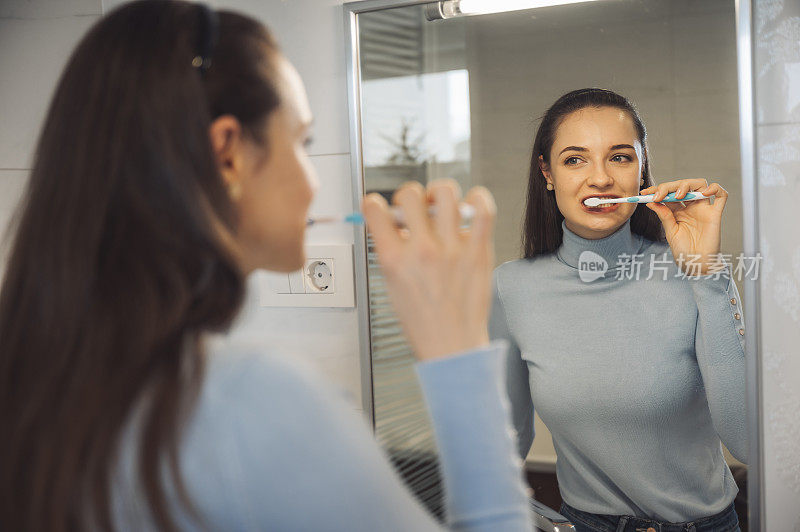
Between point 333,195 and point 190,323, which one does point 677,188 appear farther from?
point 190,323

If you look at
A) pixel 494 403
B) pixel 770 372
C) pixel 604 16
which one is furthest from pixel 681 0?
pixel 494 403

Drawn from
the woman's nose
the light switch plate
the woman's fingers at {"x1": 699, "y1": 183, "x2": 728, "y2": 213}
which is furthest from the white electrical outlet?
the woman's fingers at {"x1": 699, "y1": 183, "x2": 728, "y2": 213}

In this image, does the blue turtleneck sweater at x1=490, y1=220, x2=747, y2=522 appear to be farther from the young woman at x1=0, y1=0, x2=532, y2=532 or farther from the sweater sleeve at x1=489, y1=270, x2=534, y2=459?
the young woman at x1=0, y1=0, x2=532, y2=532

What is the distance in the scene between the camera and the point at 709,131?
748 millimetres

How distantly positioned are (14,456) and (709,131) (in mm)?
724

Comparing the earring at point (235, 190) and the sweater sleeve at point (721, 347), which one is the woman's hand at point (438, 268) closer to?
the earring at point (235, 190)

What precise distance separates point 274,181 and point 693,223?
52 centimetres

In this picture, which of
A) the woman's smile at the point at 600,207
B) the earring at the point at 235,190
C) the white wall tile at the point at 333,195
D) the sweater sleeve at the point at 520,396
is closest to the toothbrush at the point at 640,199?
the woman's smile at the point at 600,207

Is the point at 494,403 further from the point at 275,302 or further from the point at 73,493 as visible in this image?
the point at 275,302

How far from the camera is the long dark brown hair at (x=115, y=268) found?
13.8 inches

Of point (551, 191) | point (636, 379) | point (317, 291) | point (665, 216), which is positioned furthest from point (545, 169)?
point (317, 291)

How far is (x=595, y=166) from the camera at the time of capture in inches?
30.5

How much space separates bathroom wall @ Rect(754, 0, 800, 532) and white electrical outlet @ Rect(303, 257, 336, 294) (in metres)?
0.56

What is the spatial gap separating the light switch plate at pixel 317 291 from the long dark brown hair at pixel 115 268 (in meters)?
0.55
